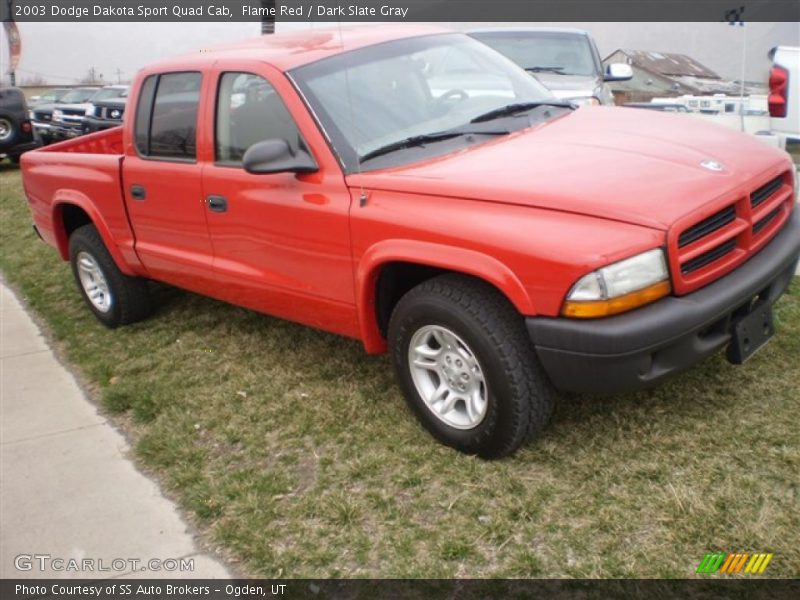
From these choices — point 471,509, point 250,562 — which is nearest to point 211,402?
point 250,562

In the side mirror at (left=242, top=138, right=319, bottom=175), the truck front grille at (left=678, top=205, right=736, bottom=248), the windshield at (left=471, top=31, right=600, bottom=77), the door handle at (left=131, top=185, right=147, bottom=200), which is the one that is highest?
the windshield at (left=471, top=31, right=600, bottom=77)

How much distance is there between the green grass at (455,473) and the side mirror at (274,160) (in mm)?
1238

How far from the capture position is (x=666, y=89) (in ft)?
58.6

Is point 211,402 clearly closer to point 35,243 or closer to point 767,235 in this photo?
point 767,235

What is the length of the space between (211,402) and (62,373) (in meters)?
1.42

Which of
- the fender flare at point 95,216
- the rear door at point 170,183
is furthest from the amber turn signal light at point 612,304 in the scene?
the fender flare at point 95,216

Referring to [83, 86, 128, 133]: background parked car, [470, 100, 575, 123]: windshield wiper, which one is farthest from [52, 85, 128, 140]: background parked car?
[470, 100, 575, 123]: windshield wiper

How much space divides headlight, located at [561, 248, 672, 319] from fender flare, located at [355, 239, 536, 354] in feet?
0.62

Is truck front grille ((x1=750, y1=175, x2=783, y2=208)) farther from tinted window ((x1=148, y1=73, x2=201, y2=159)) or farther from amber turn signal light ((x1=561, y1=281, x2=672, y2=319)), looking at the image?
tinted window ((x1=148, y1=73, x2=201, y2=159))

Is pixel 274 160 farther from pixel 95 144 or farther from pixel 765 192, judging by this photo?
pixel 95 144

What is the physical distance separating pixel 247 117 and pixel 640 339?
92.7 inches

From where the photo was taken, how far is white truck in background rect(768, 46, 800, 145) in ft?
21.6

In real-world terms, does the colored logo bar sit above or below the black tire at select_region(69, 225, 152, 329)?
below

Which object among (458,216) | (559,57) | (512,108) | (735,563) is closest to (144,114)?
(512,108)
